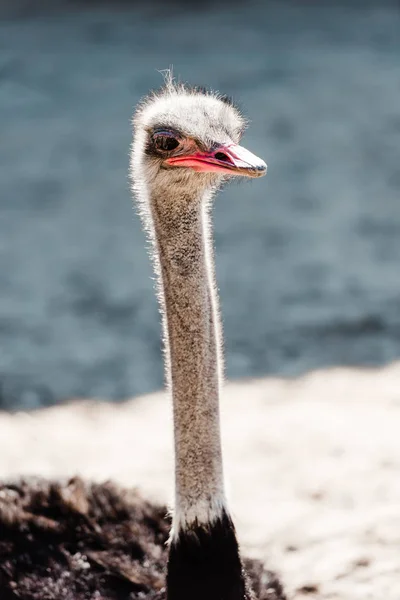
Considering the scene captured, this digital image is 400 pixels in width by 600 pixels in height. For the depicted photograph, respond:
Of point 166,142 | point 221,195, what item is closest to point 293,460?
point 166,142

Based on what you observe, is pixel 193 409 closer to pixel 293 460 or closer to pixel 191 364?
pixel 191 364

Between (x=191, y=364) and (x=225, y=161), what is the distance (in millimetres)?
344

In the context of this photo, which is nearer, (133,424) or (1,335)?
(133,424)

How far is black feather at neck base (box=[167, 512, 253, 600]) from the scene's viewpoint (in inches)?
83.3

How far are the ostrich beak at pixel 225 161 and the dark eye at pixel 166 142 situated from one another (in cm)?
2

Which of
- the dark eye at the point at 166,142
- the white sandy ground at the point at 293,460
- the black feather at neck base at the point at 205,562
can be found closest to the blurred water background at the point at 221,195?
the white sandy ground at the point at 293,460

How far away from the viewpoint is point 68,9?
8.00 meters

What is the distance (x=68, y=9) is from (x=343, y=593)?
5.88m

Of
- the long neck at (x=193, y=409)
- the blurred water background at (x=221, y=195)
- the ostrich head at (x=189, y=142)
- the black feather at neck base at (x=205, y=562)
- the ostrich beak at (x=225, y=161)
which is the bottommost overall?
the black feather at neck base at (x=205, y=562)

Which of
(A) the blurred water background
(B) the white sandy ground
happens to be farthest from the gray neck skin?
(A) the blurred water background

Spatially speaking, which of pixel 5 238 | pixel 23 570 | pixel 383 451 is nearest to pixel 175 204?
pixel 23 570

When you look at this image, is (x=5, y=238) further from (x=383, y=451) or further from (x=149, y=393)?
(x=383, y=451)

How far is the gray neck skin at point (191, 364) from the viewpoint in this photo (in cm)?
211

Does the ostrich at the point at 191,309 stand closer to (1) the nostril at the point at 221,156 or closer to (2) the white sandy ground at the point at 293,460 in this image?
(1) the nostril at the point at 221,156
